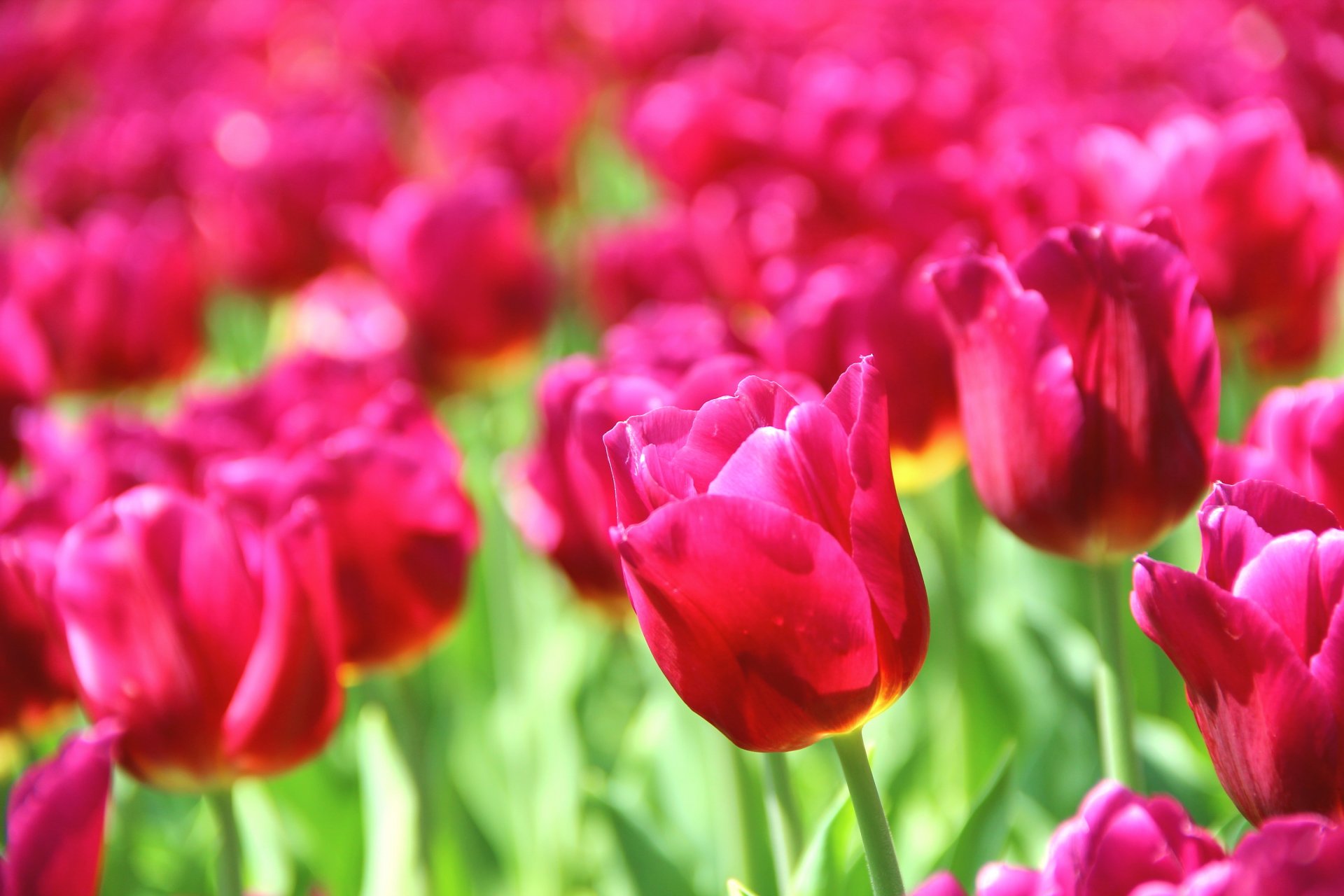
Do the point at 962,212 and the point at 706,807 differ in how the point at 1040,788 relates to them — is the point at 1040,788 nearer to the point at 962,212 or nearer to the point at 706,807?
the point at 706,807

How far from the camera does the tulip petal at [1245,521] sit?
504mm

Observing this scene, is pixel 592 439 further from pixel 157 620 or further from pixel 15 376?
pixel 15 376

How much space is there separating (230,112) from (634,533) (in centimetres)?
242

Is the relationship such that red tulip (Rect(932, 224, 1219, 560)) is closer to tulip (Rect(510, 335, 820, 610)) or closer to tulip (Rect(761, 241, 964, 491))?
tulip (Rect(510, 335, 820, 610))

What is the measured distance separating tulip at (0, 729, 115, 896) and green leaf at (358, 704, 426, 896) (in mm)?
427

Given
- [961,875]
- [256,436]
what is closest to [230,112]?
[256,436]

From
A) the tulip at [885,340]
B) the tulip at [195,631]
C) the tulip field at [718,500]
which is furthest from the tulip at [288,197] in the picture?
the tulip at [195,631]

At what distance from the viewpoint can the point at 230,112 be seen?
8.87 ft

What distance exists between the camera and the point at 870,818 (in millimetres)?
578

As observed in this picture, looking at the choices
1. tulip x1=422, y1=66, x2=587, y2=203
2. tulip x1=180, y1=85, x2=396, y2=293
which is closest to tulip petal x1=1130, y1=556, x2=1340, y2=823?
tulip x1=180, y1=85, x2=396, y2=293

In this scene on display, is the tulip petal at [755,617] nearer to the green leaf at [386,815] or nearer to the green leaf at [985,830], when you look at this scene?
the green leaf at [985,830]

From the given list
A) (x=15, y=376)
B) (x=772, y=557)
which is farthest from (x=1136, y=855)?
(x=15, y=376)

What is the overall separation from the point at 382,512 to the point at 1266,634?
0.60m

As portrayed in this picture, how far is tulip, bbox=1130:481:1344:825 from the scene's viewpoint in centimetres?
48
